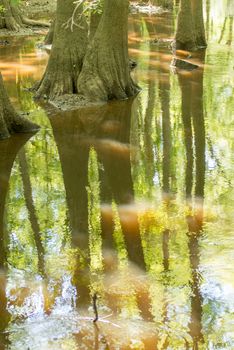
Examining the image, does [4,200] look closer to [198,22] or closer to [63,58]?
[63,58]

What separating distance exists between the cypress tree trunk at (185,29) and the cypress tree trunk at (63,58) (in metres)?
7.33

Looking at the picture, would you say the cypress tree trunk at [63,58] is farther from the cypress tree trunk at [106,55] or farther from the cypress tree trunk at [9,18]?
the cypress tree trunk at [9,18]

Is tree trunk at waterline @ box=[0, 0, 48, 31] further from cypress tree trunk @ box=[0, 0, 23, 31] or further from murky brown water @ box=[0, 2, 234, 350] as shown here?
murky brown water @ box=[0, 2, 234, 350]

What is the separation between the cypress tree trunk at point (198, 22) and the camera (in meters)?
22.5

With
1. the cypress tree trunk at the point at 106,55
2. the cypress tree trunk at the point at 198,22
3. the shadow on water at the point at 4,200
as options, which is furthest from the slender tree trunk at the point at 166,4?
the shadow on water at the point at 4,200

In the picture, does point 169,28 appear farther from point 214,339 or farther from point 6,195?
point 214,339

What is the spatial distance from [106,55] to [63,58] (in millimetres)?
1073

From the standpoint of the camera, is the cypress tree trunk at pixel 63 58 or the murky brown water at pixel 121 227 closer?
the murky brown water at pixel 121 227

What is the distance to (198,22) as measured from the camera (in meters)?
22.7

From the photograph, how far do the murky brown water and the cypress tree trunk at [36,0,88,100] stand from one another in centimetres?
72

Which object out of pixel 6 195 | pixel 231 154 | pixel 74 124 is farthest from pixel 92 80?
pixel 6 195

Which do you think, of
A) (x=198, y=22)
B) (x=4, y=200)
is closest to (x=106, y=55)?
(x=4, y=200)

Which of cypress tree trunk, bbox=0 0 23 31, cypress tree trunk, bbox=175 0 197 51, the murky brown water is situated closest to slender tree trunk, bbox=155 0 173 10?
cypress tree trunk, bbox=0 0 23 31

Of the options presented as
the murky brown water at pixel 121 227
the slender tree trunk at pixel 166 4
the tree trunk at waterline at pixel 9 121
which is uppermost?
the slender tree trunk at pixel 166 4
